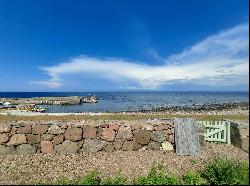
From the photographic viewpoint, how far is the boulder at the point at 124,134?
12.3 meters

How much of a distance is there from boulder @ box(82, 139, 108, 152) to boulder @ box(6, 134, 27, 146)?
2237mm

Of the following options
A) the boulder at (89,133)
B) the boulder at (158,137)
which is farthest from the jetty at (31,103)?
the boulder at (158,137)

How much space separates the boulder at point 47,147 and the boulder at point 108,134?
6.38 ft

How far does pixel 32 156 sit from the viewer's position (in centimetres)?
1165

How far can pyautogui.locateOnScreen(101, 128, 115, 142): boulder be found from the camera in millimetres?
12297

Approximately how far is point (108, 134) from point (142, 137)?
1315 millimetres

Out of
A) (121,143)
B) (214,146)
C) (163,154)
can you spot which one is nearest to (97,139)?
(121,143)

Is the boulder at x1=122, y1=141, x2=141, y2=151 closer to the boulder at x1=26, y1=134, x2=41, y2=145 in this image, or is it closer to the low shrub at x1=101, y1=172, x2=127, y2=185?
the boulder at x1=26, y1=134, x2=41, y2=145

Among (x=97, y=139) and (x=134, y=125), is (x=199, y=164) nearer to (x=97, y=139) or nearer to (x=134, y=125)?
(x=134, y=125)

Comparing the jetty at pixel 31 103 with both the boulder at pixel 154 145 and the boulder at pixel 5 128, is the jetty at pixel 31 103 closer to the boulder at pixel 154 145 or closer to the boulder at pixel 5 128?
the boulder at pixel 5 128

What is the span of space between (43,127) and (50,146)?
0.76 metres

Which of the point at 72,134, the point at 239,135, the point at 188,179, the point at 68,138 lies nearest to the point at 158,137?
the point at 239,135

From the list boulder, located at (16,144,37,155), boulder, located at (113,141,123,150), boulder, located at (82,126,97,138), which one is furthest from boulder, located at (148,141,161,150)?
boulder, located at (16,144,37,155)

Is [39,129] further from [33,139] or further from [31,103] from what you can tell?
[31,103]
